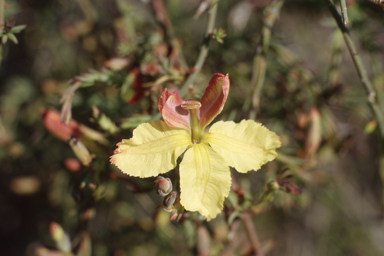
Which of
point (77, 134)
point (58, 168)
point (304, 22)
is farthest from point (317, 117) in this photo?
point (58, 168)

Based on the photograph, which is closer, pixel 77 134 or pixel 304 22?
A: pixel 77 134

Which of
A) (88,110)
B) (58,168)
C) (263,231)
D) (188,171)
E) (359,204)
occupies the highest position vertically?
(188,171)

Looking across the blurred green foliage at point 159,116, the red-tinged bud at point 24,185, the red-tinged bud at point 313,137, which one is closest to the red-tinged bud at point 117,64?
the blurred green foliage at point 159,116

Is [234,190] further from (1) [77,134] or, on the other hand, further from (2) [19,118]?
(2) [19,118]

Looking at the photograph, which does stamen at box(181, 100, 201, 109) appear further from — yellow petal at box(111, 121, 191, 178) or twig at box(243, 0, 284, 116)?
twig at box(243, 0, 284, 116)

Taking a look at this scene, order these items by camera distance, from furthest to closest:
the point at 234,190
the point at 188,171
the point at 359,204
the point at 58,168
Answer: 1. the point at 359,204
2. the point at 58,168
3. the point at 234,190
4. the point at 188,171

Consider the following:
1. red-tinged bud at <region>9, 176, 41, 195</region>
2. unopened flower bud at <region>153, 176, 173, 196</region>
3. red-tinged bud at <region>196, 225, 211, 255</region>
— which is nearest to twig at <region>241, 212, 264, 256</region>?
red-tinged bud at <region>196, 225, 211, 255</region>

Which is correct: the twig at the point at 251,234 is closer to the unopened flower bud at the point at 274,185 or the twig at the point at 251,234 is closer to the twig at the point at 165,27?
the unopened flower bud at the point at 274,185

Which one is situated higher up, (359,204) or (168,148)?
(168,148)
